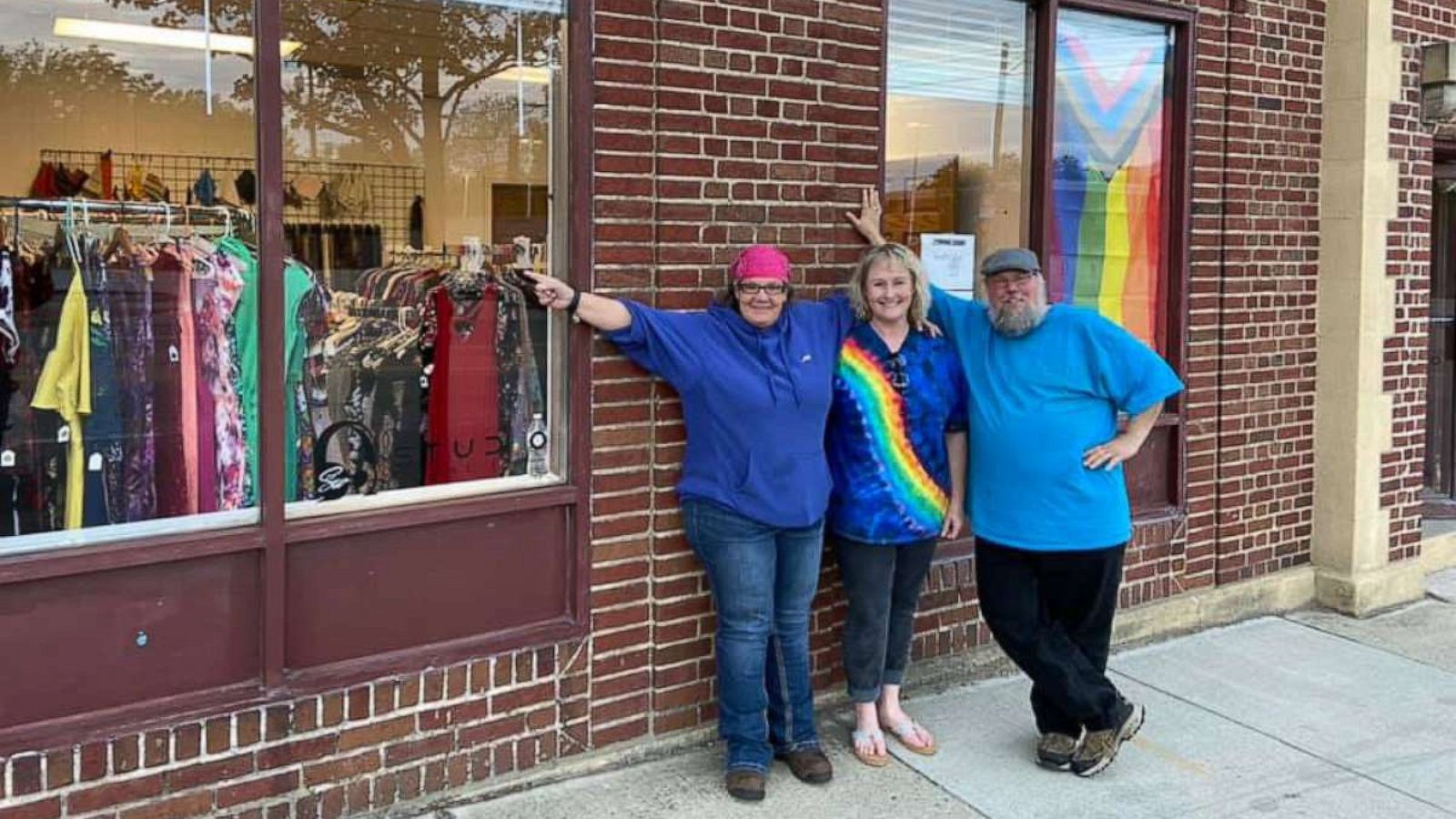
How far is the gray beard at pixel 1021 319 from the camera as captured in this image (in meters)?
4.30

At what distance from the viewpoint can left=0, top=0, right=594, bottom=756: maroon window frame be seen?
135 inches

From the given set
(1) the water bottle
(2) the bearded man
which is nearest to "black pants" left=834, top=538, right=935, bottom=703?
(2) the bearded man

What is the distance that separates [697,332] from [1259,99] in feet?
11.7

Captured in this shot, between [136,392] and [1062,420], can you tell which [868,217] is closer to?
[1062,420]

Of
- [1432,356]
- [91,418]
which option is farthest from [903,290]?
[1432,356]

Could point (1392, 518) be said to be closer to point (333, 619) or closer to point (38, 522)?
point (333, 619)

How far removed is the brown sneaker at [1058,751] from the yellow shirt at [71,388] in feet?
10.1

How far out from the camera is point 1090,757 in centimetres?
444

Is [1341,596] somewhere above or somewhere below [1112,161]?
below

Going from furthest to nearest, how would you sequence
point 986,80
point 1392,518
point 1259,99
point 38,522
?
point 1392,518
point 1259,99
point 986,80
point 38,522

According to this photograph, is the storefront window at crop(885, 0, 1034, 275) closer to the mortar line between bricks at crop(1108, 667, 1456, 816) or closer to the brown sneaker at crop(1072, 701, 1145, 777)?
the mortar line between bricks at crop(1108, 667, 1456, 816)

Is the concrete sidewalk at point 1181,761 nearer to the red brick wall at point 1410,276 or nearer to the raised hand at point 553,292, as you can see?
the red brick wall at point 1410,276

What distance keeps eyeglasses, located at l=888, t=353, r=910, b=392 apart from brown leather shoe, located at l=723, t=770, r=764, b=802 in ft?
4.36

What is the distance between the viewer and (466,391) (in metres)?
4.33
